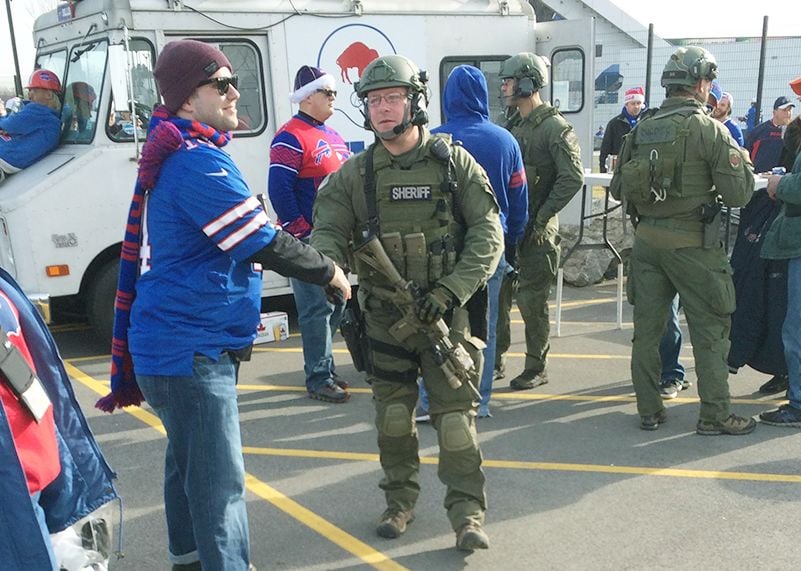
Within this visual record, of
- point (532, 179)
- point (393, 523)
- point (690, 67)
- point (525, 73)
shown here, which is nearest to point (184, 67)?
point (393, 523)

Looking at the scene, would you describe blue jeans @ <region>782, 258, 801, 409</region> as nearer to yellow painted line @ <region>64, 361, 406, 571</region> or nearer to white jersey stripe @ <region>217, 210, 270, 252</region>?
yellow painted line @ <region>64, 361, 406, 571</region>

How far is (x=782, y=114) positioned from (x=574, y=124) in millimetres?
3052

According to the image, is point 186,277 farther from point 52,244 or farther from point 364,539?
point 52,244

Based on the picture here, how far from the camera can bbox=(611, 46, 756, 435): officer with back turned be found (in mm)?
4559

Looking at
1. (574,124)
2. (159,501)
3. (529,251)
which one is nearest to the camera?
(159,501)

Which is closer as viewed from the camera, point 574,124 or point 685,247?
point 685,247

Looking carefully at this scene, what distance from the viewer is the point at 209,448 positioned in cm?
286

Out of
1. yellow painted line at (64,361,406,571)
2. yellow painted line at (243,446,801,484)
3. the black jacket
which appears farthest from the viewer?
the black jacket

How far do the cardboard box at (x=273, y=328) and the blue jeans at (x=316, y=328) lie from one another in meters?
1.44

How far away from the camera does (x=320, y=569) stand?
3611 millimetres

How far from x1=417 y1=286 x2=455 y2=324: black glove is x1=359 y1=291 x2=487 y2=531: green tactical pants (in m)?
0.18

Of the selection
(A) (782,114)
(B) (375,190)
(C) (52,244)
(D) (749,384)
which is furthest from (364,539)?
(A) (782,114)

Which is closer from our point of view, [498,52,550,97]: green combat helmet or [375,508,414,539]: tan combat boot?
[375,508,414,539]: tan combat boot

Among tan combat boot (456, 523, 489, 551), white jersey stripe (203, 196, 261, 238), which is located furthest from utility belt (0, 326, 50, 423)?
tan combat boot (456, 523, 489, 551)
